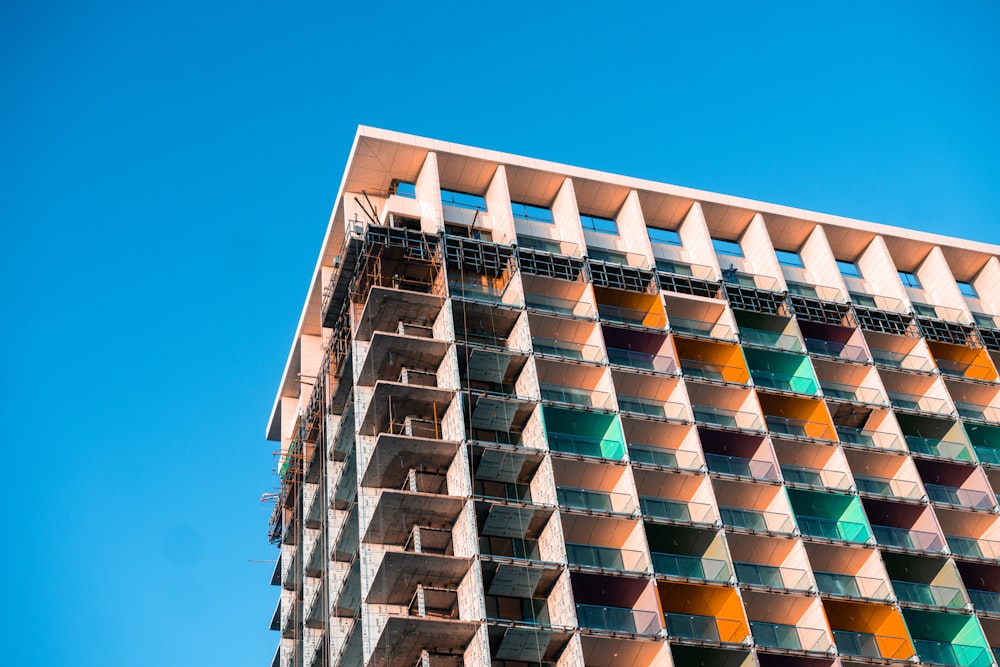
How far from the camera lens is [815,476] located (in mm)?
71938

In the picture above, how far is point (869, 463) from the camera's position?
7350cm

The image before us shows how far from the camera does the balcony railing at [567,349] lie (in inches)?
2835

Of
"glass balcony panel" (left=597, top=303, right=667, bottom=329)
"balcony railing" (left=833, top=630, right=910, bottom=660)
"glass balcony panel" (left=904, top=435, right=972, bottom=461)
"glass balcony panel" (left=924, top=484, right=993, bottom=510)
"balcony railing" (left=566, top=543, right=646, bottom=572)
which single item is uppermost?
"glass balcony panel" (left=597, top=303, right=667, bottom=329)

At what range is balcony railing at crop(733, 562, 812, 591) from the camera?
65.1m

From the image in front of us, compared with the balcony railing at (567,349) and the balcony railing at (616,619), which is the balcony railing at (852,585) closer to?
the balcony railing at (616,619)

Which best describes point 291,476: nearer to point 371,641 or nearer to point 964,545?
point 371,641

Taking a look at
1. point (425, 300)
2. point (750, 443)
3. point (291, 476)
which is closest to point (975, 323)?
point (750, 443)

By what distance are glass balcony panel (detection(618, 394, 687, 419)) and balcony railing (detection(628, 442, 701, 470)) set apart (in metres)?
1.95

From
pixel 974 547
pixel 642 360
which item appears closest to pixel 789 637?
pixel 974 547

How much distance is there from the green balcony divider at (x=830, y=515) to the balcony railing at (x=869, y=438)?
5.35m

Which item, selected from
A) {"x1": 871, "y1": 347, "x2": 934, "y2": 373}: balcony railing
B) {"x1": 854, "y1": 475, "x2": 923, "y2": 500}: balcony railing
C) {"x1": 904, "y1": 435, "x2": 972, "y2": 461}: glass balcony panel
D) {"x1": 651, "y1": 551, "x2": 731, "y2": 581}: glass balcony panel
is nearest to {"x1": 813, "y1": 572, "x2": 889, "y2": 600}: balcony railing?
{"x1": 651, "y1": 551, "x2": 731, "y2": 581}: glass balcony panel

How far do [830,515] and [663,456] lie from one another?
9.55 meters

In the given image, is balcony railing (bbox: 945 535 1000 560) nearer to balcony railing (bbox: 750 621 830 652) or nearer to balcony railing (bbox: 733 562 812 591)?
balcony railing (bbox: 733 562 812 591)

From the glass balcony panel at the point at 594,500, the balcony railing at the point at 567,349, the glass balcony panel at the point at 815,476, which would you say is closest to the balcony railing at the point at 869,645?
the glass balcony panel at the point at 815,476
